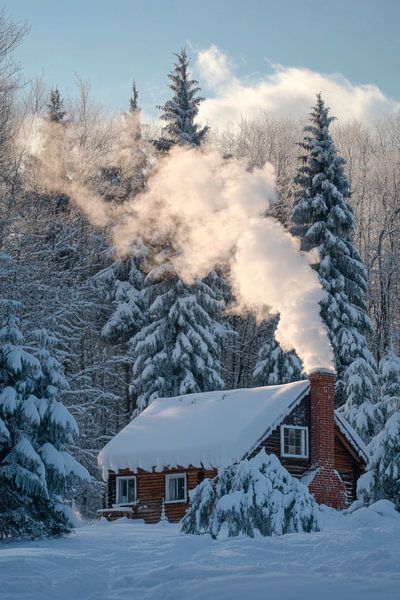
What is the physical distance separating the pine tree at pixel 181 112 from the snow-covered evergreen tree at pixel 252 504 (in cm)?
2378

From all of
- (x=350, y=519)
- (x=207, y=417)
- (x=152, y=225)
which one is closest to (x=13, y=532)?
(x=350, y=519)

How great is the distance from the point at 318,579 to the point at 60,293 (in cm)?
2669

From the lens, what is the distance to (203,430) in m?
29.2

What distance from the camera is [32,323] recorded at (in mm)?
32781

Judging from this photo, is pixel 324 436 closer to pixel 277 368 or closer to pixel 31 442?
pixel 277 368

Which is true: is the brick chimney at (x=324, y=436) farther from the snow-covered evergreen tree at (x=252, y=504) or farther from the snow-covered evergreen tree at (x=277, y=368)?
the snow-covered evergreen tree at (x=252, y=504)

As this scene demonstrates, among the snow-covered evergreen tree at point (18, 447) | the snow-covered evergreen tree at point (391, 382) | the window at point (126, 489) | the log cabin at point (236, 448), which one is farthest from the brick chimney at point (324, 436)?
the snow-covered evergreen tree at point (18, 447)

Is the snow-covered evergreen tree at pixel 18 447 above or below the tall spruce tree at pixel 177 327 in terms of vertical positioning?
below

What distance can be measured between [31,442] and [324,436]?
12.7 meters

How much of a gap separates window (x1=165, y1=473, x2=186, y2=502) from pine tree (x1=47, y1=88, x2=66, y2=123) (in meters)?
21.8

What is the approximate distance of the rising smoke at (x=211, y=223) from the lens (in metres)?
29.1

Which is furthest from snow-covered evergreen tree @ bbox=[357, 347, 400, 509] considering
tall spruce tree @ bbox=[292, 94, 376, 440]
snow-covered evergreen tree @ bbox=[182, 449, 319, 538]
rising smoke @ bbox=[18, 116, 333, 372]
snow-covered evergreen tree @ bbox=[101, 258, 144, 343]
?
snow-covered evergreen tree @ bbox=[101, 258, 144, 343]

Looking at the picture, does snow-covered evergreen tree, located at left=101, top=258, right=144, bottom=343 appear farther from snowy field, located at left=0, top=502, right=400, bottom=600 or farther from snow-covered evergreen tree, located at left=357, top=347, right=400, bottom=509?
snowy field, located at left=0, top=502, right=400, bottom=600

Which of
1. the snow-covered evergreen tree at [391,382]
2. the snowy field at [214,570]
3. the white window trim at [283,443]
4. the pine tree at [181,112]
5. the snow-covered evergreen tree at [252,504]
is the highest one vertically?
the pine tree at [181,112]
